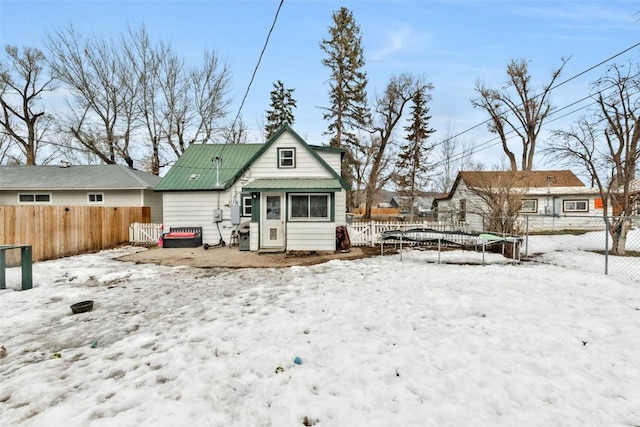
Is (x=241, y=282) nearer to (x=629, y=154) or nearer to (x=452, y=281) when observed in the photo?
(x=452, y=281)

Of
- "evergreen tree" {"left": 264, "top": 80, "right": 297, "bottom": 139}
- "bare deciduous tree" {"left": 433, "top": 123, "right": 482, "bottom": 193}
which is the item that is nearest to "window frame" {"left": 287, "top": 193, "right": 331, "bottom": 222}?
"evergreen tree" {"left": 264, "top": 80, "right": 297, "bottom": 139}

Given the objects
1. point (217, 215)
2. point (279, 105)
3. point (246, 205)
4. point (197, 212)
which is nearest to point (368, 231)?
point (246, 205)

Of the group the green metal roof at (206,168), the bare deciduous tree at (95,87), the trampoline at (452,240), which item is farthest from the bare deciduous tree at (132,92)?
the trampoline at (452,240)

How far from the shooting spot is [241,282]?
6.75 metres

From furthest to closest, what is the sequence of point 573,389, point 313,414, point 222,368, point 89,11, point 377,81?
point 377,81, point 89,11, point 222,368, point 573,389, point 313,414

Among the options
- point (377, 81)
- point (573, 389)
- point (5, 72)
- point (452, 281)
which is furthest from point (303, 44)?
point (5, 72)

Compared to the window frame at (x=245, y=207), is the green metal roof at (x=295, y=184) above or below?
above

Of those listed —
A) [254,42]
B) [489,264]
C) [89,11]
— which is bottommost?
[489,264]

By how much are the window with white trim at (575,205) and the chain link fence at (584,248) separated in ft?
2.66

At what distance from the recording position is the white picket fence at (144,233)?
1434cm

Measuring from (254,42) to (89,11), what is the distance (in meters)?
8.24

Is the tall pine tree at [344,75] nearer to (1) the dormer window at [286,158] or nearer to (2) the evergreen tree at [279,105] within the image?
(2) the evergreen tree at [279,105]

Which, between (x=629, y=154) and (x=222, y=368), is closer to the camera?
(x=222, y=368)

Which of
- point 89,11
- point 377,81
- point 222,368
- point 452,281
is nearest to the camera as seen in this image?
point 222,368
